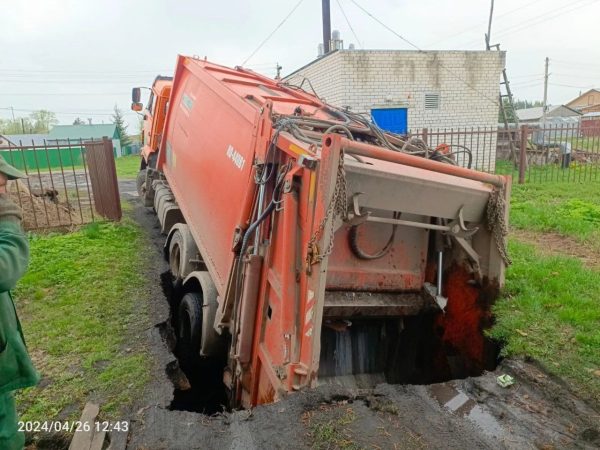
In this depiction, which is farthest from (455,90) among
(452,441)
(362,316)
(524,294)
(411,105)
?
A: (452,441)

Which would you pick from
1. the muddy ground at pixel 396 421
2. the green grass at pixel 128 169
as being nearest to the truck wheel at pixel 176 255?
the muddy ground at pixel 396 421

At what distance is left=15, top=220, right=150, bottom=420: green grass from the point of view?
3.21 m

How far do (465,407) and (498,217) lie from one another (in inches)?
51.6

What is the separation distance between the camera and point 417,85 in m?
13.6

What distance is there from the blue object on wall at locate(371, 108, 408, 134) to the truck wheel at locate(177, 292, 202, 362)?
10383 millimetres

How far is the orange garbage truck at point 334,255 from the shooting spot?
108 inches

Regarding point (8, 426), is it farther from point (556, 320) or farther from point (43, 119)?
point (43, 119)

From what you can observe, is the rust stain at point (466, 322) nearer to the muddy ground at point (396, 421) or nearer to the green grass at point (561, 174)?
the muddy ground at point (396, 421)

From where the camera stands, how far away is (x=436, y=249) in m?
3.66

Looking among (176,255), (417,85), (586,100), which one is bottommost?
(176,255)

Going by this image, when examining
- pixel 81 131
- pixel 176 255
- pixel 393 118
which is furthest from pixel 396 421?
pixel 81 131

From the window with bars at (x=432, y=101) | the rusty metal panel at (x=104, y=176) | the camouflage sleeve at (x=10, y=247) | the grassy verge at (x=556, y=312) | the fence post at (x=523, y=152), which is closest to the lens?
the camouflage sleeve at (x=10, y=247)

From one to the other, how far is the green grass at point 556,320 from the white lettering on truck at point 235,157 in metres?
2.31

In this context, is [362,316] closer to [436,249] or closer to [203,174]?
[436,249]
